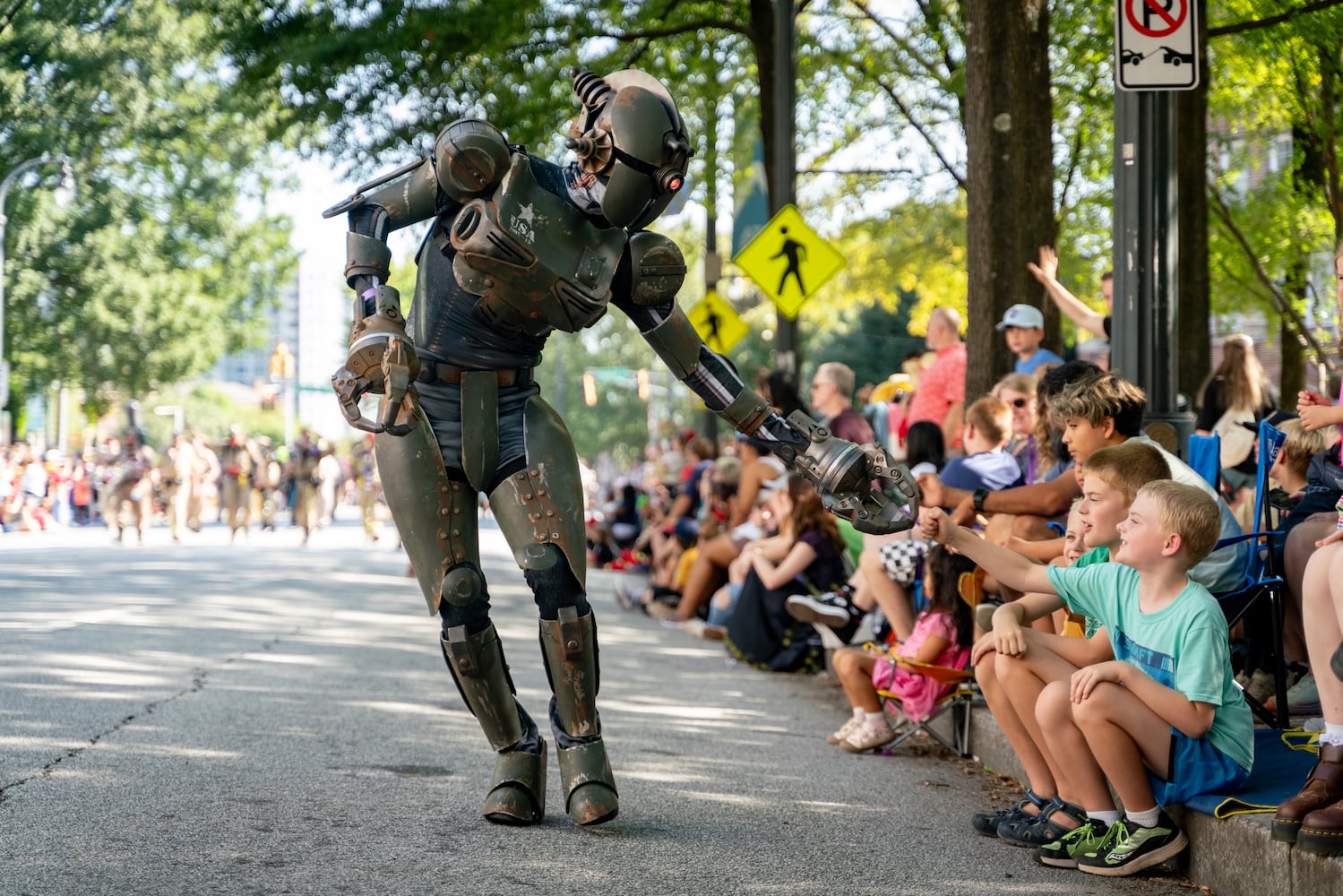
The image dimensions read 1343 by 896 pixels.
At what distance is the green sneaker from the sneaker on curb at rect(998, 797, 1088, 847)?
86 mm

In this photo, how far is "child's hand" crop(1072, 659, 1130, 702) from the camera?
4.41 metres

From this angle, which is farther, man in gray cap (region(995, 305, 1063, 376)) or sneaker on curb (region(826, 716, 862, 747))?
man in gray cap (region(995, 305, 1063, 376))

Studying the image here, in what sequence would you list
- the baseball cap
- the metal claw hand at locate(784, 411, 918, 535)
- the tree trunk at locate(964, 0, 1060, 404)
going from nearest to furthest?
the metal claw hand at locate(784, 411, 918, 535) → the baseball cap → the tree trunk at locate(964, 0, 1060, 404)

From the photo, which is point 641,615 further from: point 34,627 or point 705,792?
point 705,792

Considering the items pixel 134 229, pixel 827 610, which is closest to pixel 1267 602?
pixel 827 610

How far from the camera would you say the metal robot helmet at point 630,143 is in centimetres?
461

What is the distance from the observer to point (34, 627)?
9797 millimetres

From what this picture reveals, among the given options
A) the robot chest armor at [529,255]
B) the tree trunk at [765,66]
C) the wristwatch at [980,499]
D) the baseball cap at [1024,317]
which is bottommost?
the wristwatch at [980,499]

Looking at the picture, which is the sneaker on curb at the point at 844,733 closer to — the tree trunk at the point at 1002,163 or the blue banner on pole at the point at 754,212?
the tree trunk at the point at 1002,163

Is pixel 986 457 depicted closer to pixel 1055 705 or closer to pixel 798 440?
pixel 798 440

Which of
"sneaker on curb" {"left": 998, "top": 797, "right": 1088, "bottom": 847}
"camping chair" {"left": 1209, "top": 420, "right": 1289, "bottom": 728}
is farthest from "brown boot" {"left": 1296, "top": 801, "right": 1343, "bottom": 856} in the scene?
"camping chair" {"left": 1209, "top": 420, "right": 1289, "bottom": 728}

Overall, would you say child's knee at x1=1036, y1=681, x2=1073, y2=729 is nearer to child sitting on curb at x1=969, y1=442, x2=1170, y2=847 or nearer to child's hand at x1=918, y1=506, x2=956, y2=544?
child sitting on curb at x1=969, y1=442, x2=1170, y2=847

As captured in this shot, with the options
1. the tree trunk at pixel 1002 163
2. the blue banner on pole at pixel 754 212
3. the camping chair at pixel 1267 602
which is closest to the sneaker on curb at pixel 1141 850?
A: the camping chair at pixel 1267 602

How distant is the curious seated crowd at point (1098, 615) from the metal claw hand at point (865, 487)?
3.7 inches
